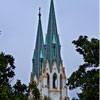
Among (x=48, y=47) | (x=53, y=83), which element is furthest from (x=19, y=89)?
(x=48, y=47)

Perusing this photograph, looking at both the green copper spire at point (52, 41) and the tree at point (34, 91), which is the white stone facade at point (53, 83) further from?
the tree at point (34, 91)

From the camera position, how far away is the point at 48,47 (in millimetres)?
40094

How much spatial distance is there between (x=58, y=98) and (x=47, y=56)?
16.5ft

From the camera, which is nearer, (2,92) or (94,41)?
(2,92)

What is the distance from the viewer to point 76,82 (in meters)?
9.35

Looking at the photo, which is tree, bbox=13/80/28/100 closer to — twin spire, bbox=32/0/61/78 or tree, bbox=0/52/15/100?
tree, bbox=0/52/15/100

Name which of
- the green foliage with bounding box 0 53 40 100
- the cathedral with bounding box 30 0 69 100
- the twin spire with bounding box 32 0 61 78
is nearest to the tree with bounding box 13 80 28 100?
the green foliage with bounding box 0 53 40 100

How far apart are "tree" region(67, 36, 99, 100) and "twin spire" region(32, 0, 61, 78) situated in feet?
97.5

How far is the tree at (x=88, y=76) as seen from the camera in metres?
8.84

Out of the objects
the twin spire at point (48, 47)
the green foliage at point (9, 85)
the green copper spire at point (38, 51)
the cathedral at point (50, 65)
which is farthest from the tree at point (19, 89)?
the green copper spire at point (38, 51)

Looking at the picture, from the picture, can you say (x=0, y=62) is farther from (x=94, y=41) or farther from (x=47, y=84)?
(x=47, y=84)

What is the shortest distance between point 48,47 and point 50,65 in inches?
90.2

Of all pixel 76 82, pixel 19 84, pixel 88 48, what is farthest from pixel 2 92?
pixel 88 48

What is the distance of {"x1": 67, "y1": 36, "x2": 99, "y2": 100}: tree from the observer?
8844mm
